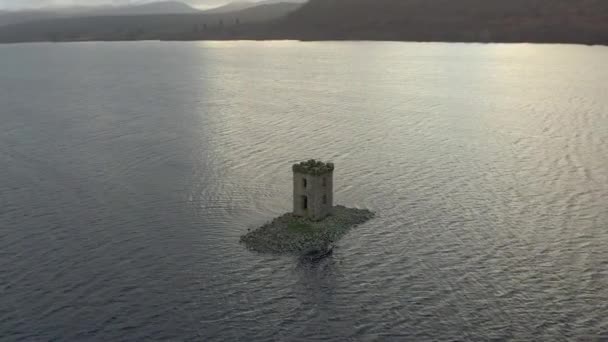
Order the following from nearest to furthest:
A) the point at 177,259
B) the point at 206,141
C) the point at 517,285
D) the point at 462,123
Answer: the point at 517,285, the point at 177,259, the point at 206,141, the point at 462,123

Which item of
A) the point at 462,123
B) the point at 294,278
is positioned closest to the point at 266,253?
the point at 294,278

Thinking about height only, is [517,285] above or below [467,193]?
below

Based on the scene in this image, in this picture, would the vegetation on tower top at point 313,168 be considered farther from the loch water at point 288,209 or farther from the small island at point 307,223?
the loch water at point 288,209

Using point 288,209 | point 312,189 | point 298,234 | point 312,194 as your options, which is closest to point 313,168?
point 312,189

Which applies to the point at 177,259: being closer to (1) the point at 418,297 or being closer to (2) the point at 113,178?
(1) the point at 418,297

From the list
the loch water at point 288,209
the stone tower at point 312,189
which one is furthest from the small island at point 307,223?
the loch water at point 288,209

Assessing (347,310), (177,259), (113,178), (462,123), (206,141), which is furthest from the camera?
(462,123)

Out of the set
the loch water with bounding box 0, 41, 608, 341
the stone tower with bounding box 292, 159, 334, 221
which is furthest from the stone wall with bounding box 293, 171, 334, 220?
the loch water with bounding box 0, 41, 608, 341

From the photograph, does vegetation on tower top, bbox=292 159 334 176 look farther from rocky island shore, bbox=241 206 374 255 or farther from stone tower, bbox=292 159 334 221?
rocky island shore, bbox=241 206 374 255
